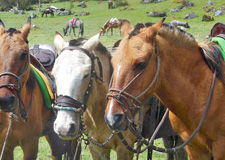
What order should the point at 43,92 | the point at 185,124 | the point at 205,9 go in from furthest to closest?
the point at 205,9 → the point at 43,92 → the point at 185,124

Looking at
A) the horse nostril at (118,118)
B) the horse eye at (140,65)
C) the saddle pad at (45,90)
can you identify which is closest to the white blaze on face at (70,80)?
the horse nostril at (118,118)

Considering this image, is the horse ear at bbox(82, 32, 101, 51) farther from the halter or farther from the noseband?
the halter

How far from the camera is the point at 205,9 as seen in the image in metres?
35.4

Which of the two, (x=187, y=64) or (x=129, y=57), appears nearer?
(x=129, y=57)

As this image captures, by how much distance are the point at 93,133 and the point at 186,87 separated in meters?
1.51

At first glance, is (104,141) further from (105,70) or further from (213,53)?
(213,53)

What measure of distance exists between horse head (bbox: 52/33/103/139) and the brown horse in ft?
1.92

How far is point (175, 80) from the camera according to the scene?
111 inches

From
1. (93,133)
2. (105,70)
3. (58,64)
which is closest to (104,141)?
(93,133)

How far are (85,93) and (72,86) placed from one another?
261 mm

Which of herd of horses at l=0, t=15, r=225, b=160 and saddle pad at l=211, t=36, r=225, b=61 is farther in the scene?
saddle pad at l=211, t=36, r=225, b=61

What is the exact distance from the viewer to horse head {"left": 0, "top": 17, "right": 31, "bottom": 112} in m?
3.15

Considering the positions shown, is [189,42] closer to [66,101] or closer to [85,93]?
[85,93]

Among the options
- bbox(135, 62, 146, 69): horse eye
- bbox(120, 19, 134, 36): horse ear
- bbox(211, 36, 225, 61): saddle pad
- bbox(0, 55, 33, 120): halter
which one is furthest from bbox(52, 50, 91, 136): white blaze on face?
bbox(211, 36, 225, 61): saddle pad
